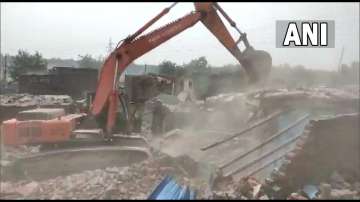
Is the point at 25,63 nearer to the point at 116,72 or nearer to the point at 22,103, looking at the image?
the point at 22,103

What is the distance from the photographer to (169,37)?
11.3 meters

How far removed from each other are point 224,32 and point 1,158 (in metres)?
6.00

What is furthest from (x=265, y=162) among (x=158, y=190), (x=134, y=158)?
(x=134, y=158)

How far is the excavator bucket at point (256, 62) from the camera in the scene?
11414 millimetres

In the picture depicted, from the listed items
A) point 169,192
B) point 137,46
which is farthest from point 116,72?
point 169,192

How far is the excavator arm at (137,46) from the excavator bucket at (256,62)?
0.03 metres

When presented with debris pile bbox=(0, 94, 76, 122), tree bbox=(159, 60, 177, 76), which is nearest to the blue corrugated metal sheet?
debris pile bbox=(0, 94, 76, 122)

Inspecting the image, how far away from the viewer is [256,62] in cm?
1145

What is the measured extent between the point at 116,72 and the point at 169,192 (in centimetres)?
459

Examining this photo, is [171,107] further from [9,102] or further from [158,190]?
[158,190]

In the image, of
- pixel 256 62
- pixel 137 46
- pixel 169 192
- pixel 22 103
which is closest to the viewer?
pixel 169 192

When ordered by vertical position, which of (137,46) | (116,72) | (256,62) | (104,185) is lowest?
(104,185)

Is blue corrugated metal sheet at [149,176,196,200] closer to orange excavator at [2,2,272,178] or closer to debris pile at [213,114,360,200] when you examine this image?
debris pile at [213,114,360,200]

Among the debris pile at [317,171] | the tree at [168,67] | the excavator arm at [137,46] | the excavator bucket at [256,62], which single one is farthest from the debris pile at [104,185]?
the tree at [168,67]
